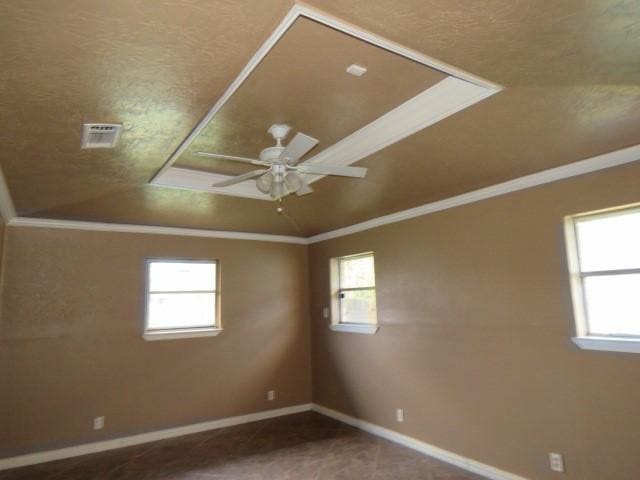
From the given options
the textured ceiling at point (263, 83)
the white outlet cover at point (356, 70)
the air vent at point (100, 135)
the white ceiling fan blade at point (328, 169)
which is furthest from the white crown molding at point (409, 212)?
the white outlet cover at point (356, 70)

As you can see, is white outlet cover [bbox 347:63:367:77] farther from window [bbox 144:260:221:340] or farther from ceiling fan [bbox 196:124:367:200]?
window [bbox 144:260:221:340]

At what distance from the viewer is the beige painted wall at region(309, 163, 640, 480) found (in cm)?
292

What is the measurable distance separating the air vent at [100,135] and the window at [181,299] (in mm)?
2783

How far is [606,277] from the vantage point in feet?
9.99

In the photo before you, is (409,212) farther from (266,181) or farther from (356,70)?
(356,70)

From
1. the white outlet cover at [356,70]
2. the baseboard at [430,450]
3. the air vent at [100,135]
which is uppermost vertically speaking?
the white outlet cover at [356,70]

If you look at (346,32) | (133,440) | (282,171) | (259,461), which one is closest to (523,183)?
(282,171)

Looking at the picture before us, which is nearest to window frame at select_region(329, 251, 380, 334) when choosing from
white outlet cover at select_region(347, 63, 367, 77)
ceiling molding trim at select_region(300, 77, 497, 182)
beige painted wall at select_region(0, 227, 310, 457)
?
beige painted wall at select_region(0, 227, 310, 457)

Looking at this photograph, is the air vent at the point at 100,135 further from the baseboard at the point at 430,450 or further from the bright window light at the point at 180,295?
the baseboard at the point at 430,450

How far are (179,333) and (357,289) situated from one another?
233 cm

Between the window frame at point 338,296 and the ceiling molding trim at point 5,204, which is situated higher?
the ceiling molding trim at point 5,204

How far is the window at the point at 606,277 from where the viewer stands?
2910 millimetres

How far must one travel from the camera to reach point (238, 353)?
215 inches

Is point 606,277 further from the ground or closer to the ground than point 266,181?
closer to the ground
